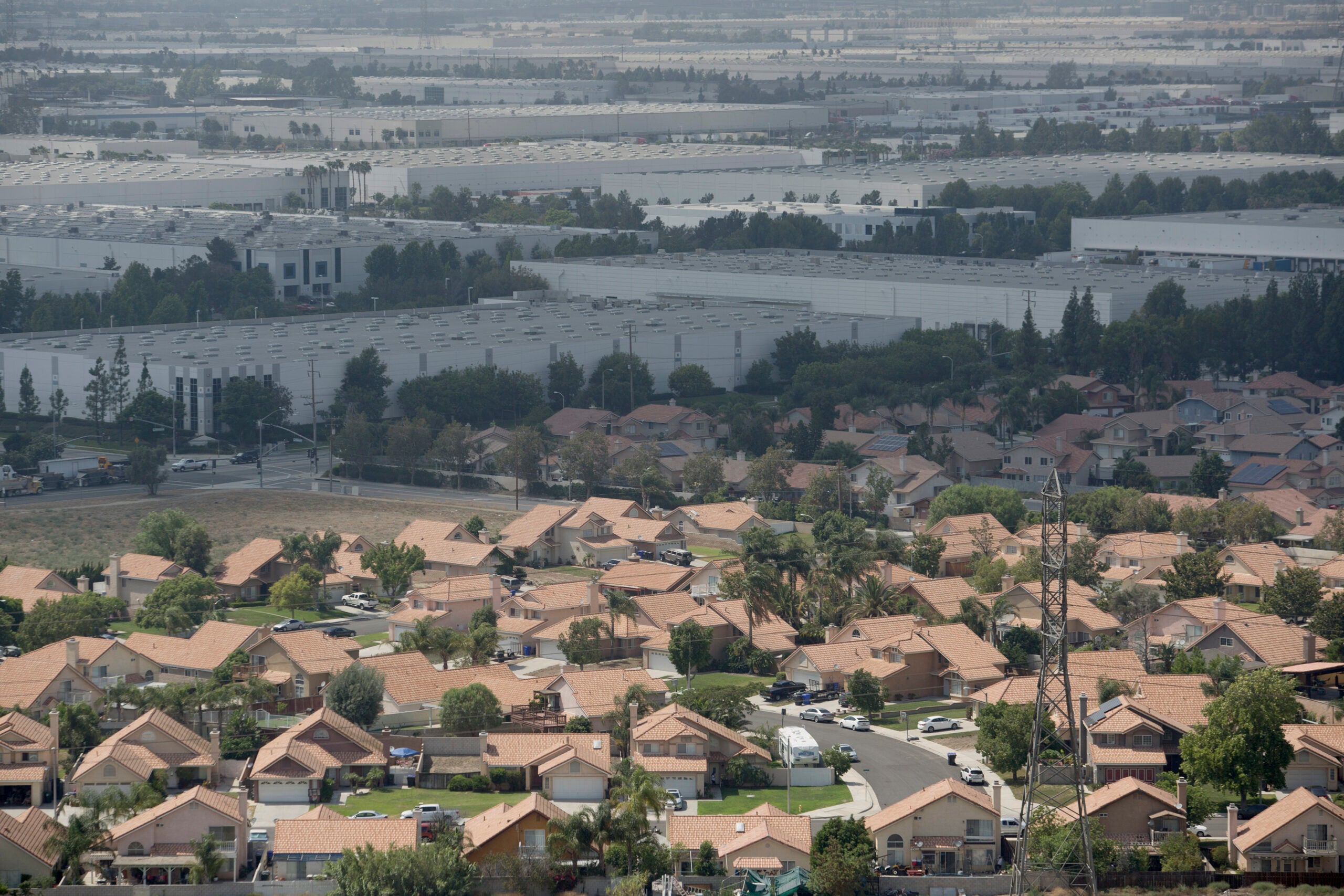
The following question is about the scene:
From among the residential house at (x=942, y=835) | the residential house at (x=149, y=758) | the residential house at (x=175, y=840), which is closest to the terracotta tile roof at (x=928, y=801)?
the residential house at (x=942, y=835)

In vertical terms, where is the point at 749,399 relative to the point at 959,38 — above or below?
below

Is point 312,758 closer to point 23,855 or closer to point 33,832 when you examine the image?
point 33,832

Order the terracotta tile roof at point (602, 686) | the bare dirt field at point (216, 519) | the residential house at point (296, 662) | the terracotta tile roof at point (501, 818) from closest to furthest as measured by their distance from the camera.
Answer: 1. the terracotta tile roof at point (501, 818)
2. the terracotta tile roof at point (602, 686)
3. the residential house at point (296, 662)
4. the bare dirt field at point (216, 519)

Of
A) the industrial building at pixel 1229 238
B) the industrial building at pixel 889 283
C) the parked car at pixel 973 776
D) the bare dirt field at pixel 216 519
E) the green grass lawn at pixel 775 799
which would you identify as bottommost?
the green grass lawn at pixel 775 799

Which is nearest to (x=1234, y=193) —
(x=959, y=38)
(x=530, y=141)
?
(x=530, y=141)

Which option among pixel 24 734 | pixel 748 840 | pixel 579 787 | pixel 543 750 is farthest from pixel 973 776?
pixel 24 734

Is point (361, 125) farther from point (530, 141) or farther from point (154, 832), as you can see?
point (154, 832)

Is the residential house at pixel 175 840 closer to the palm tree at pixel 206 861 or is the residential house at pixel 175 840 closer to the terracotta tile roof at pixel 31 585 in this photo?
the palm tree at pixel 206 861
